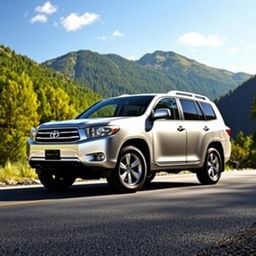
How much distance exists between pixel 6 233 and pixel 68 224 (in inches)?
28.8

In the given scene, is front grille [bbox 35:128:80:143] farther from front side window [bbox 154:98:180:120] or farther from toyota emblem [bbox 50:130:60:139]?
front side window [bbox 154:98:180:120]

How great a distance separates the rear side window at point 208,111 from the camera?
34.6ft

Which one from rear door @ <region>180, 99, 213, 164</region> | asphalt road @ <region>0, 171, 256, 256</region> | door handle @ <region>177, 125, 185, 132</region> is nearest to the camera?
asphalt road @ <region>0, 171, 256, 256</region>

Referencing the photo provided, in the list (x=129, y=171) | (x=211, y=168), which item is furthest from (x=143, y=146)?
(x=211, y=168)

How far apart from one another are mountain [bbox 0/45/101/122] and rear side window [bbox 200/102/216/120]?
5506cm

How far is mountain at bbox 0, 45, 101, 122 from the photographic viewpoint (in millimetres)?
68562

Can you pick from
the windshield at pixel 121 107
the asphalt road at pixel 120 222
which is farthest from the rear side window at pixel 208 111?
the asphalt road at pixel 120 222

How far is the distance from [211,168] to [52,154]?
3.99 m

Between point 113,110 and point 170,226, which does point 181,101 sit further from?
point 170,226

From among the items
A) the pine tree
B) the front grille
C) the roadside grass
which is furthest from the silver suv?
the pine tree

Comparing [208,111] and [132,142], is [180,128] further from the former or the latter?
[208,111]

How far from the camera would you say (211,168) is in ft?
33.8

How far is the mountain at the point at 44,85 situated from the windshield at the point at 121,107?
5562 centimetres

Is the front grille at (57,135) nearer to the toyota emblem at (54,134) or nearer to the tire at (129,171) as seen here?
the toyota emblem at (54,134)
